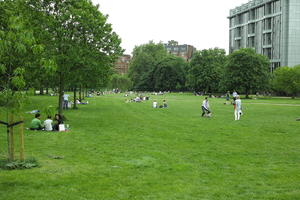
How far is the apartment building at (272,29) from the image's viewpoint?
9612 centimetres

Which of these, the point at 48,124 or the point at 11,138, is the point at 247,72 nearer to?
the point at 48,124

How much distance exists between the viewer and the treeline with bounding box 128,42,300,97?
78.9 m

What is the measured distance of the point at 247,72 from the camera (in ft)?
258

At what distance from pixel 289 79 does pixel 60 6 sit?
64.3 metres

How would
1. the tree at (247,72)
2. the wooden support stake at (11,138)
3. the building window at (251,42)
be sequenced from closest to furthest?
the wooden support stake at (11,138) < the tree at (247,72) < the building window at (251,42)

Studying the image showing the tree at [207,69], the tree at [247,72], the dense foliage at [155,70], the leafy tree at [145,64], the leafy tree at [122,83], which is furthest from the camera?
the leafy tree at [145,64]

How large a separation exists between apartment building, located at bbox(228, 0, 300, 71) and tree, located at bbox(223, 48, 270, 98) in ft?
63.6

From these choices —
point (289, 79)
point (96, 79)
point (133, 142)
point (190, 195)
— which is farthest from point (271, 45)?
point (190, 195)

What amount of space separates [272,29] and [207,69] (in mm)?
22669

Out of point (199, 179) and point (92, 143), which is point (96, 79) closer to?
point (92, 143)

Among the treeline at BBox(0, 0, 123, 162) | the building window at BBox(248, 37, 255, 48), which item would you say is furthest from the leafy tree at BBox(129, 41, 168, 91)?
the treeline at BBox(0, 0, 123, 162)

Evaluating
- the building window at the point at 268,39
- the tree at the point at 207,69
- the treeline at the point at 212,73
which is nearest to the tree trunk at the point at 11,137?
the treeline at the point at 212,73

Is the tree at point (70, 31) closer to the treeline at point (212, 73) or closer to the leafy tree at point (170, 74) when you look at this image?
the treeline at point (212, 73)

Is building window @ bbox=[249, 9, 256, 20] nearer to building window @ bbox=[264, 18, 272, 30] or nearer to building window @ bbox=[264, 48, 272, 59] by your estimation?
building window @ bbox=[264, 18, 272, 30]
